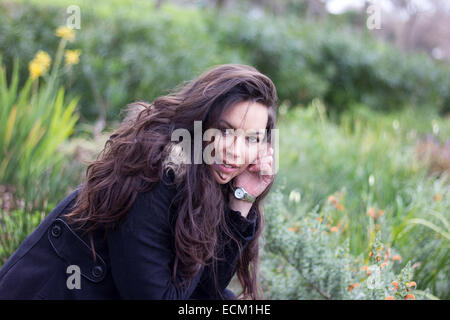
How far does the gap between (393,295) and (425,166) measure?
2467 millimetres

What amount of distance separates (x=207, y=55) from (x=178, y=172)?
15.7ft

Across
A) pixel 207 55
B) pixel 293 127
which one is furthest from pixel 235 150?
pixel 207 55

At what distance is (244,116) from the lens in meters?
1.64

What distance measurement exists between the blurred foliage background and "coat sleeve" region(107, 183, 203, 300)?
2.63 feet

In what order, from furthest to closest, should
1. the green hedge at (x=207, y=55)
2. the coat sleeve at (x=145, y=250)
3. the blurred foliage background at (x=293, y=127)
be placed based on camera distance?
the green hedge at (x=207, y=55) < the blurred foliage background at (x=293, y=127) < the coat sleeve at (x=145, y=250)

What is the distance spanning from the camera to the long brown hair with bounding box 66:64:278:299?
61.1 inches

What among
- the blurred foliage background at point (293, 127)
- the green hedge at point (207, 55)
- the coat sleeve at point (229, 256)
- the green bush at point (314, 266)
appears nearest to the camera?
the coat sleeve at point (229, 256)

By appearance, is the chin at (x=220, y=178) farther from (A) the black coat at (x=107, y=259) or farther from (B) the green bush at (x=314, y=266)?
(B) the green bush at (x=314, y=266)

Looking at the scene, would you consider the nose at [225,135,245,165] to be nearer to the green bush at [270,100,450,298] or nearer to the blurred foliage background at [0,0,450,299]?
the blurred foliage background at [0,0,450,299]

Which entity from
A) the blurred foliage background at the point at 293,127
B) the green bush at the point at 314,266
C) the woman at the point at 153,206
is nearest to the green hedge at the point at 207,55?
the blurred foliage background at the point at 293,127

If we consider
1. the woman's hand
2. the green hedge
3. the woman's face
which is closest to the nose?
the woman's face

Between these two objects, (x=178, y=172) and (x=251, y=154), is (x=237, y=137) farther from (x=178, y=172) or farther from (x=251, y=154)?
Answer: (x=178, y=172)

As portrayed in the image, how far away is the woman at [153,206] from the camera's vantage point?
1.52m
